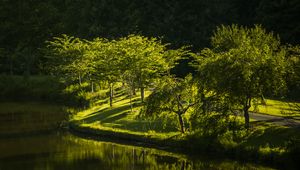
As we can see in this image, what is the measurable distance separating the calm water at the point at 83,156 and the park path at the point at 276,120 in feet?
30.5

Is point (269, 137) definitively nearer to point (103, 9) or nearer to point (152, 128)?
point (152, 128)

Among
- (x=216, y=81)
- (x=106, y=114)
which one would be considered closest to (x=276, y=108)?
(x=216, y=81)

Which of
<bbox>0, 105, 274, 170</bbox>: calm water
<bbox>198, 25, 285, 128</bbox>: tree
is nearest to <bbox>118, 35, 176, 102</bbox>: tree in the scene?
<bbox>0, 105, 274, 170</bbox>: calm water

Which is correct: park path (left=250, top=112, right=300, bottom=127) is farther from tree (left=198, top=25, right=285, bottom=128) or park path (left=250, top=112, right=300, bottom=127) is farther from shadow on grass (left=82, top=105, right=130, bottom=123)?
shadow on grass (left=82, top=105, right=130, bottom=123)

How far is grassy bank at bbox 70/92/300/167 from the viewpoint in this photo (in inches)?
1718

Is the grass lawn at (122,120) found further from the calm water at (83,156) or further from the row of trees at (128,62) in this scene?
the calm water at (83,156)

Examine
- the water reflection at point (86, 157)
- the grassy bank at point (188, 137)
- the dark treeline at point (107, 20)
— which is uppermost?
the dark treeline at point (107, 20)

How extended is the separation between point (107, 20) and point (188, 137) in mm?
77836

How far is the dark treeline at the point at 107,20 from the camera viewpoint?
10488 cm

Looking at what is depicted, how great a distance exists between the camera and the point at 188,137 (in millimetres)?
50906

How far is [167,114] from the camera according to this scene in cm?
5450

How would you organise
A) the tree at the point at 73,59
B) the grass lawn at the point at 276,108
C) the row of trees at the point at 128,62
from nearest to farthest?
the grass lawn at the point at 276,108, the row of trees at the point at 128,62, the tree at the point at 73,59

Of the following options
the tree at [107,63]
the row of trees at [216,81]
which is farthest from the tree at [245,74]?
the tree at [107,63]

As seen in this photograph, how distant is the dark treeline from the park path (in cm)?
3819
